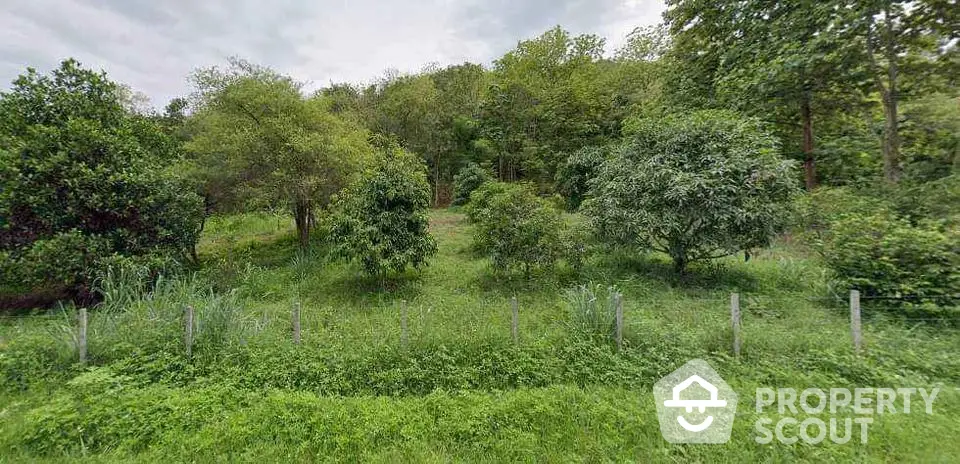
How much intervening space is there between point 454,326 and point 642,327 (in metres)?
2.26

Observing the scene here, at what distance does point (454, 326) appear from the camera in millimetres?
4312

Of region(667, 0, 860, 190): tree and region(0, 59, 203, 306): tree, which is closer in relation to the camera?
region(0, 59, 203, 306): tree

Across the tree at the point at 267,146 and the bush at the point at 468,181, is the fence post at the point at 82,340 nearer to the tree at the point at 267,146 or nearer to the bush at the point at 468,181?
the tree at the point at 267,146

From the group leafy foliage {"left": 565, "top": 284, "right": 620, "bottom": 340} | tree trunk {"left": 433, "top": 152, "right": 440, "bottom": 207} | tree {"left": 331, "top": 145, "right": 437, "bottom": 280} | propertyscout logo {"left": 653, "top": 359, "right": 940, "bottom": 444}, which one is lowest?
propertyscout logo {"left": 653, "top": 359, "right": 940, "bottom": 444}

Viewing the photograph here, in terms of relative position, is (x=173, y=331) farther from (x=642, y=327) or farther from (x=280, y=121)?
(x=280, y=121)

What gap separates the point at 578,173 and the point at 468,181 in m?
5.98

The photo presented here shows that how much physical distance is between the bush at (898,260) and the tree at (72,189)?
11731 millimetres

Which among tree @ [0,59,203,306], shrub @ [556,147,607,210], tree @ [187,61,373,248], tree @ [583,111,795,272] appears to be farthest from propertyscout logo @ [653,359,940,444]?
shrub @ [556,147,607,210]

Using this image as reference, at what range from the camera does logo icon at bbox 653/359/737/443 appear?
9.04 ft

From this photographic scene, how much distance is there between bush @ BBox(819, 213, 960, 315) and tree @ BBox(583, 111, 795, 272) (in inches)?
36.4

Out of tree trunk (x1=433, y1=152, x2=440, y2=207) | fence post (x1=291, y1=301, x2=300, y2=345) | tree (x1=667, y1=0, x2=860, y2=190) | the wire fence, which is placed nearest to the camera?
the wire fence

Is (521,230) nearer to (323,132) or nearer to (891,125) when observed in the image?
(323,132)

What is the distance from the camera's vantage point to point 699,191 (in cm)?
572

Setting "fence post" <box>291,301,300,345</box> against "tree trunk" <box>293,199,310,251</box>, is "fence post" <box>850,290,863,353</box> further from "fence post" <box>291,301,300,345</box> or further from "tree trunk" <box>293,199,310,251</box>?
"tree trunk" <box>293,199,310,251</box>
